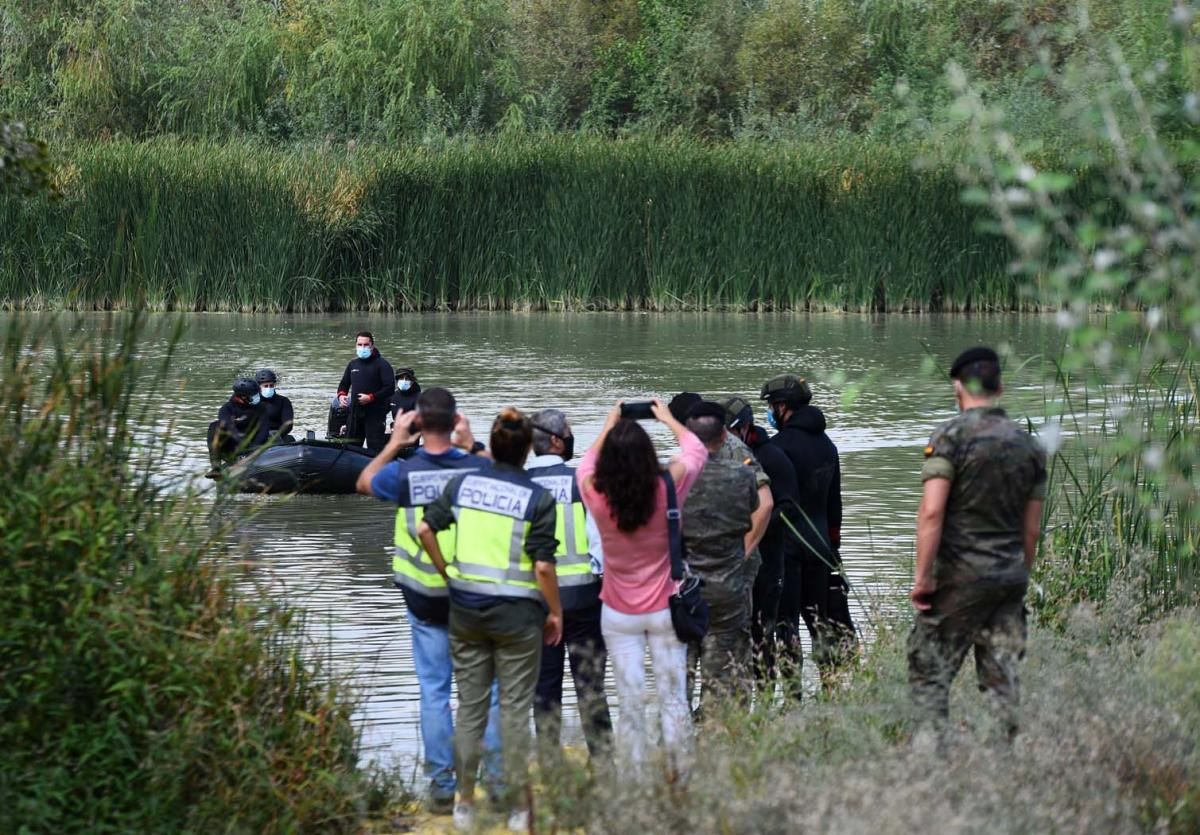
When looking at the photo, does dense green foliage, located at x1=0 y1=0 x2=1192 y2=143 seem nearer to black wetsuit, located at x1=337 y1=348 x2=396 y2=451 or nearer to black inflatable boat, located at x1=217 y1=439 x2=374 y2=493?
black wetsuit, located at x1=337 y1=348 x2=396 y2=451

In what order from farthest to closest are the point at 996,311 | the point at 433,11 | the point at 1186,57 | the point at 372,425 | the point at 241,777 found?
the point at 433,11
the point at 996,311
the point at 372,425
the point at 241,777
the point at 1186,57

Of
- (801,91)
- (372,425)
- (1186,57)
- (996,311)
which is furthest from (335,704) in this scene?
(801,91)

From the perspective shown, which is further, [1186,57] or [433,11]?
[433,11]

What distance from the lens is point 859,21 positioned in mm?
53281

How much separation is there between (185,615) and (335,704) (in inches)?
28.3

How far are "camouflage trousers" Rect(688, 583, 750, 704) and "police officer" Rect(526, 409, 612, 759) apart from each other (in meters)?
0.49

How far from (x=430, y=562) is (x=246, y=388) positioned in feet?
30.4

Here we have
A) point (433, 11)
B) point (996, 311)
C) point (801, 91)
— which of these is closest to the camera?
point (996, 311)

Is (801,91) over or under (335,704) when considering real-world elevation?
over

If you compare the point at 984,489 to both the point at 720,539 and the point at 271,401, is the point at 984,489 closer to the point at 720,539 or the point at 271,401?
the point at 720,539

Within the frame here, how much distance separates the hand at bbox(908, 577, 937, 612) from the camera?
7059 millimetres

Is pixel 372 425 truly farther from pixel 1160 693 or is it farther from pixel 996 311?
pixel 996 311

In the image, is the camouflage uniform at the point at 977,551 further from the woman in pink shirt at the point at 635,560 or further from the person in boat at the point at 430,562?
the person in boat at the point at 430,562

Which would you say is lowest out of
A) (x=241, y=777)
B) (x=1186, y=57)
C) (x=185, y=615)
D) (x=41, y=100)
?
(x=241, y=777)
